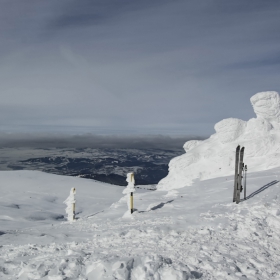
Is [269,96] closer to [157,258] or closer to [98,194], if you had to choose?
[98,194]

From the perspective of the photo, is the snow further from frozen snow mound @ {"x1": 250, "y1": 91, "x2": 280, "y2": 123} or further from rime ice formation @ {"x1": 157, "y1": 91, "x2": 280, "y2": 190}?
frozen snow mound @ {"x1": 250, "y1": 91, "x2": 280, "y2": 123}

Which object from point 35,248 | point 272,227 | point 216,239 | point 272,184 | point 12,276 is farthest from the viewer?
point 272,184

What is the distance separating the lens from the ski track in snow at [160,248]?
9.36 metres

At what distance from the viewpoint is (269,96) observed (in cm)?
4500

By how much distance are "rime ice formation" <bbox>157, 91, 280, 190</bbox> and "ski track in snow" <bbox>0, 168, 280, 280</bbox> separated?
80.9ft

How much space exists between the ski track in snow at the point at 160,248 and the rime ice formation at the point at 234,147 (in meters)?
24.6

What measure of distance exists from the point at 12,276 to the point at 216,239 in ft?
27.7

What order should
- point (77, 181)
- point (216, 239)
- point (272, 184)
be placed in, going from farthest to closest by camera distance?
point (77, 181), point (272, 184), point (216, 239)

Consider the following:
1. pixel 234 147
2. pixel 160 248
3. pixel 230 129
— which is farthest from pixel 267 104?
pixel 160 248

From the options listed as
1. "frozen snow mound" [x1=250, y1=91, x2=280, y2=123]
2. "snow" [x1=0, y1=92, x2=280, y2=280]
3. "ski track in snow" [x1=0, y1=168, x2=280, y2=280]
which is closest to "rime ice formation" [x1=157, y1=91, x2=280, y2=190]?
"frozen snow mound" [x1=250, y1=91, x2=280, y2=123]

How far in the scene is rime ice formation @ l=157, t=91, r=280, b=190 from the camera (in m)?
42.1

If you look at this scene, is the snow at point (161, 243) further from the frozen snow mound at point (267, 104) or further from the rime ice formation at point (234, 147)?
the frozen snow mound at point (267, 104)

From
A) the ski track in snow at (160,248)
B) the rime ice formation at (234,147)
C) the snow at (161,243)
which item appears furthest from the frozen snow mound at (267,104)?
the ski track in snow at (160,248)

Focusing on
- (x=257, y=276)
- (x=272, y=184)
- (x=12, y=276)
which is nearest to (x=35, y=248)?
(x=12, y=276)
